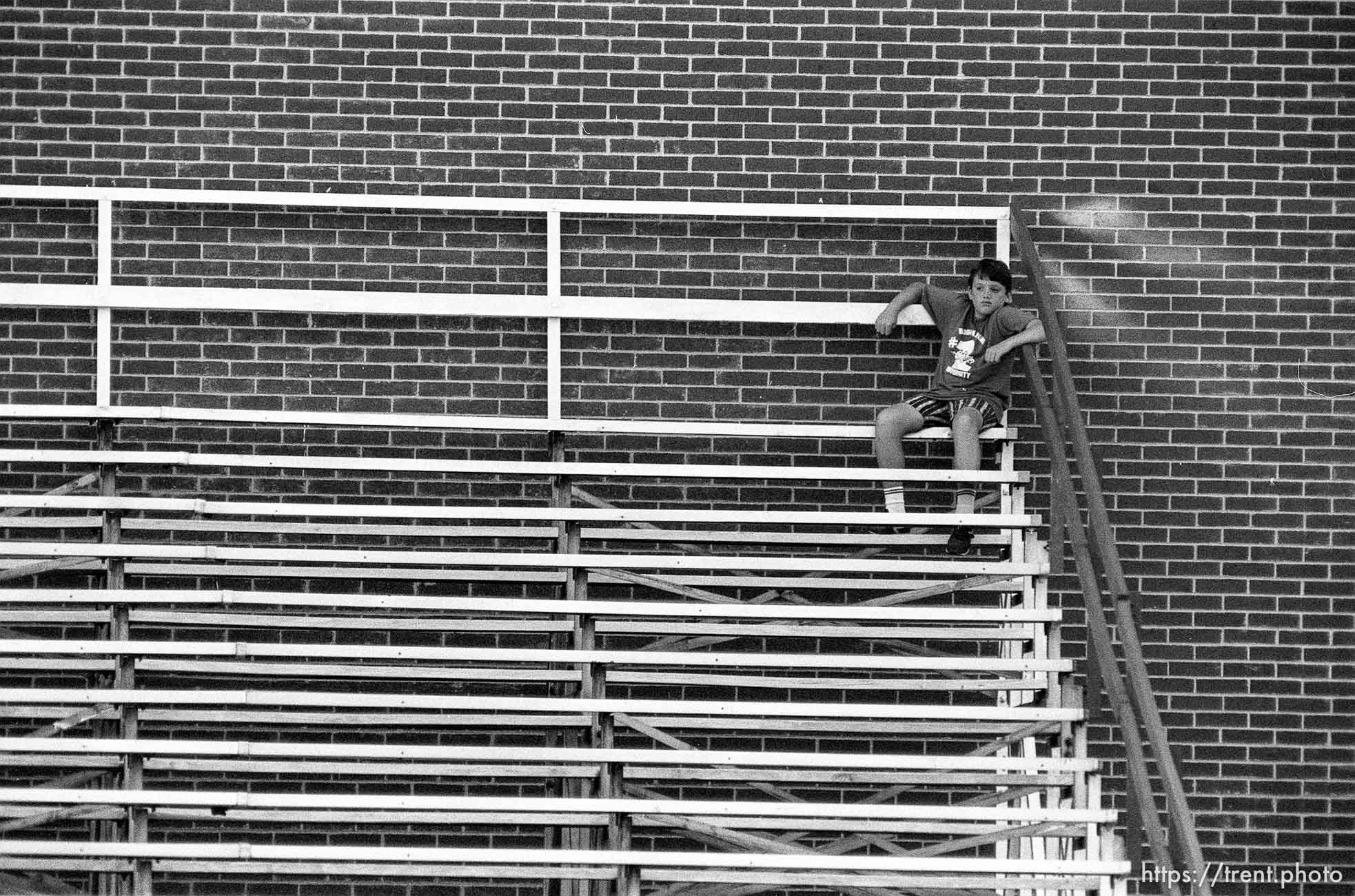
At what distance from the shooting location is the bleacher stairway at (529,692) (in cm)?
518

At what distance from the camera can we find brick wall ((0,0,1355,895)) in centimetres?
668

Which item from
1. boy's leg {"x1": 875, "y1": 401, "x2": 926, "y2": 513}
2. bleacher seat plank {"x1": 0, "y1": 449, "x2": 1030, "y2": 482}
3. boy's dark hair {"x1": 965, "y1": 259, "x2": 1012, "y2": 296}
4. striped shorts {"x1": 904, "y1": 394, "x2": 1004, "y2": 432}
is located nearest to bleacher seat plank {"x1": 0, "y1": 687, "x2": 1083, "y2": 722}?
bleacher seat plank {"x1": 0, "y1": 449, "x2": 1030, "y2": 482}

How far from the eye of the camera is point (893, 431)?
6262mm

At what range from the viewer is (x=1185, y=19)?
6.84 meters

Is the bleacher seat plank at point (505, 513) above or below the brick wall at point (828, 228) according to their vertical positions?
below

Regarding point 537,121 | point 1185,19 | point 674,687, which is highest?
point 1185,19

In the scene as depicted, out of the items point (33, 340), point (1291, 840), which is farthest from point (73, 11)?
point (1291, 840)

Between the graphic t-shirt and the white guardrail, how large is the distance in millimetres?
179

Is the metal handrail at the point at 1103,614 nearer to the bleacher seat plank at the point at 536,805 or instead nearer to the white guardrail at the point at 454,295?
the bleacher seat plank at the point at 536,805

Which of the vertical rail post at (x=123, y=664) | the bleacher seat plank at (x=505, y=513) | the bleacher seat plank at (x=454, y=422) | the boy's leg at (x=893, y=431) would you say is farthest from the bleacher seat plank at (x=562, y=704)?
the bleacher seat plank at (x=454, y=422)

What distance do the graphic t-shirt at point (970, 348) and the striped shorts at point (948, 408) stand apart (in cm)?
2

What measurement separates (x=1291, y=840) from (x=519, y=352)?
13.1 ft

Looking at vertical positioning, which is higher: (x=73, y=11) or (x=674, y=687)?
(x=73, y=11)

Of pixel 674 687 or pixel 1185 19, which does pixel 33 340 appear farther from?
pixel 1185 19
